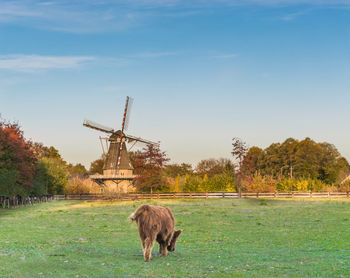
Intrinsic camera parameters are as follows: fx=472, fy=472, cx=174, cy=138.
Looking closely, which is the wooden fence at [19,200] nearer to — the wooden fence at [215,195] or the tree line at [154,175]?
the tree line at [154,175]

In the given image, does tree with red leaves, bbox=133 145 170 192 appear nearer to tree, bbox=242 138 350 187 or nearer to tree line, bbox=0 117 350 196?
tree line, bbox=0 117 350 196

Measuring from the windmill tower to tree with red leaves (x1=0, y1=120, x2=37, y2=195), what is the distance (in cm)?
1910

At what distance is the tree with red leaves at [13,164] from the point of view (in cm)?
3944

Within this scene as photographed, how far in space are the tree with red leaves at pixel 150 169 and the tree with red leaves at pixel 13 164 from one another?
1294 centimetres

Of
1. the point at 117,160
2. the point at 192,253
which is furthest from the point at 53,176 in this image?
the point at 192,253

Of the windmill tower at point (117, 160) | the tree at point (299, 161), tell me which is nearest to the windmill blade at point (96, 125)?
the windmill tower at point (117, 160)

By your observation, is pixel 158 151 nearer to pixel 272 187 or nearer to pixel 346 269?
pixel 272 187

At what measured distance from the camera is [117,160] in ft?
213

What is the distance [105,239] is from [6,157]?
27.7 meters

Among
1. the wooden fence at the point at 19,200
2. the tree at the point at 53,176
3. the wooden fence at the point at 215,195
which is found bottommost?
the wooden fence at the point at 19,200

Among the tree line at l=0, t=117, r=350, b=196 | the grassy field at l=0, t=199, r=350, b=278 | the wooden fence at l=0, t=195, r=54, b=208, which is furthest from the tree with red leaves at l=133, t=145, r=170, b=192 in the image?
the grassy field at l=0, t=199, r=350, b=278

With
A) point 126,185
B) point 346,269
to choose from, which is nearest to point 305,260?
point 346,269

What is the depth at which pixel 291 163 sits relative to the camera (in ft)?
298

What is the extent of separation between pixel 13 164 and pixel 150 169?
55.7 feet
